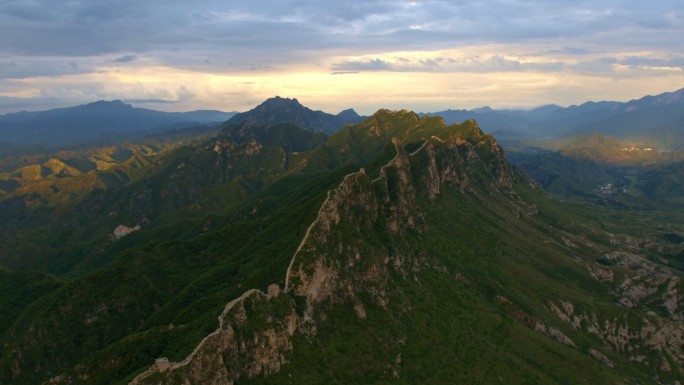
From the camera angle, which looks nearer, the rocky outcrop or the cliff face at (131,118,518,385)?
the rocky outcrop

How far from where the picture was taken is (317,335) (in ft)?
457

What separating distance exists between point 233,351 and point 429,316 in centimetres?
8931

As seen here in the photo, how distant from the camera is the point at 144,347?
12681cm

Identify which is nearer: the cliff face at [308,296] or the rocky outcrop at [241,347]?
the rocky outcrop at [241,347]

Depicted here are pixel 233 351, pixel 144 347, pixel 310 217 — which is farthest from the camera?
pixel 310 217

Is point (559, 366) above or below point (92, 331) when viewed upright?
below

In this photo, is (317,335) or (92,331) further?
(92,331)

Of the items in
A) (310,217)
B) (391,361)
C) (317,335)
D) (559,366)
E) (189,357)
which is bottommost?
(559,366)

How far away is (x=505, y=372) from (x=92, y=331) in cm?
14143

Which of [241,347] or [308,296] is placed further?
[308,296]

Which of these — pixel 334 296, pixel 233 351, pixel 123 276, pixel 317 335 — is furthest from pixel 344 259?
pixel 123 276

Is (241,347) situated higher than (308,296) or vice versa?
(308,296)

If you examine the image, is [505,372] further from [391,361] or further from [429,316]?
[391,361]

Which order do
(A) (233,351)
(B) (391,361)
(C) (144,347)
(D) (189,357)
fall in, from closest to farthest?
(D) (189,357), (A) (233,351), (C) (144,347), (B) (391,361)
